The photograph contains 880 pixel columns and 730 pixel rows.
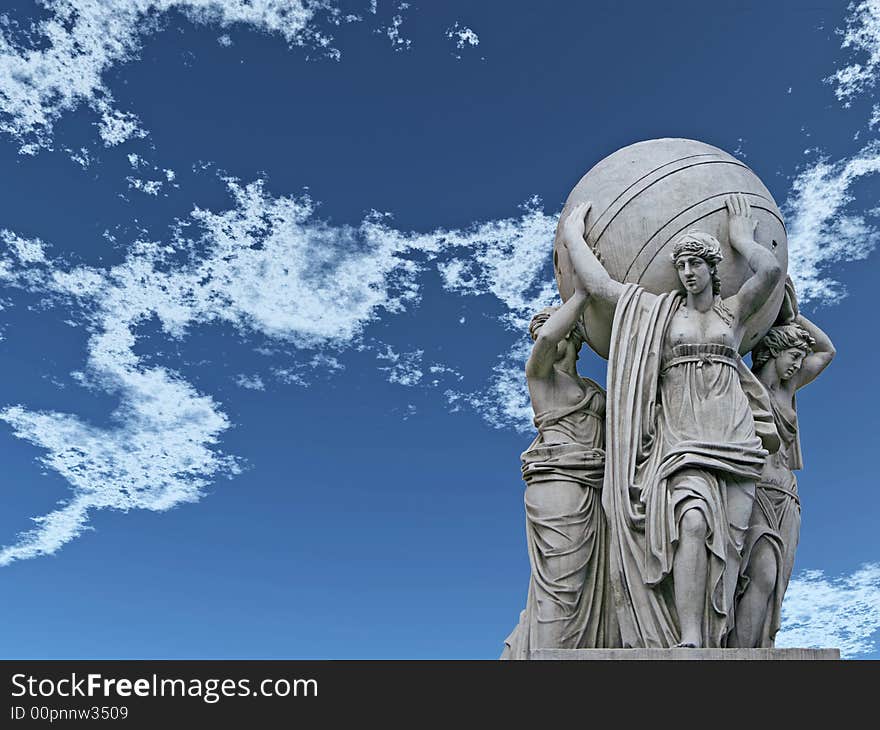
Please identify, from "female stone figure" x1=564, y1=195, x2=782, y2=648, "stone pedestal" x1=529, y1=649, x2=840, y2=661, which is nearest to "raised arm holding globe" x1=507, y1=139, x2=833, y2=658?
"female stone figure" x1=564, y1=195, x2=782, y2=648

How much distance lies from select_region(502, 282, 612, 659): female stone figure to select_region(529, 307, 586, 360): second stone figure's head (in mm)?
61

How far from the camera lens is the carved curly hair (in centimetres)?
976

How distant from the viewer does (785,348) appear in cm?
977

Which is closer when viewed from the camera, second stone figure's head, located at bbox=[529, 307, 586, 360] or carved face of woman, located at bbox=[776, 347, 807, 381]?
carved face of woman, located at bbox=[776, 347, 807, 381]

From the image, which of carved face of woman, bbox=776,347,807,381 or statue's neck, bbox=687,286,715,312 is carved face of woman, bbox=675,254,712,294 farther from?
carved face of woman, bbox=776,347,807,381

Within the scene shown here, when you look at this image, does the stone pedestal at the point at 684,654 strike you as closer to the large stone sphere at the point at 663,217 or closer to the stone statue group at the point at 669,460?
the stone statue group at the point at 669,460

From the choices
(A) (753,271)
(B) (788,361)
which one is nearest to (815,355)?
(B) (788,361)

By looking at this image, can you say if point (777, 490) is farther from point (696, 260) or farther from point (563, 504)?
point (696, 260)

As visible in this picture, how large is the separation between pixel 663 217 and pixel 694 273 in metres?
0.74

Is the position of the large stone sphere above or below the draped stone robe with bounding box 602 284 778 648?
above

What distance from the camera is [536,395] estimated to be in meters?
9.78
